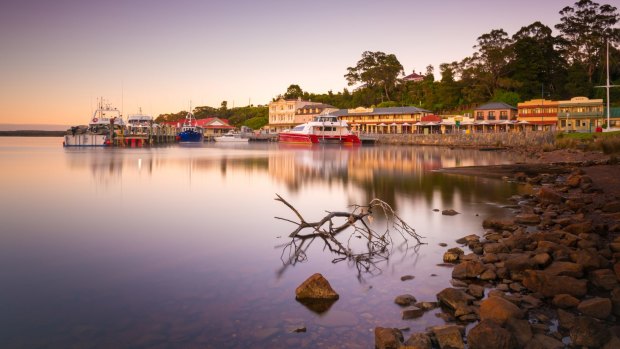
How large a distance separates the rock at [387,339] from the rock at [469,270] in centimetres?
337

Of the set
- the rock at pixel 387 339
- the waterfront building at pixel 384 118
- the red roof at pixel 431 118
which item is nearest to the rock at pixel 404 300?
the rock at pixel 387 339

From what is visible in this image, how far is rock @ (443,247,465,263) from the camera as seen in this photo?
1137cm

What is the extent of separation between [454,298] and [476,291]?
2.41 ft

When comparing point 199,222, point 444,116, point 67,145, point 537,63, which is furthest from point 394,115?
point 199,222

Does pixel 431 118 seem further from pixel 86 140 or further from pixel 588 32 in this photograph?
pixel 86 140

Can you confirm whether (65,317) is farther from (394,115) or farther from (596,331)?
(394,115)

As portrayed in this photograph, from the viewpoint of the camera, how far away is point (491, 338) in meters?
6.41

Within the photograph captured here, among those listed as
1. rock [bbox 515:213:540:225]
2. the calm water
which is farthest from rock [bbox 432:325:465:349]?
rock [bbox 515:213:540:225]

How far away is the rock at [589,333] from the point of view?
6559 millimetres

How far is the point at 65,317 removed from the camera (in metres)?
8.41

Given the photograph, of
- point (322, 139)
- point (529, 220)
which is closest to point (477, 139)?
point (322, 139)

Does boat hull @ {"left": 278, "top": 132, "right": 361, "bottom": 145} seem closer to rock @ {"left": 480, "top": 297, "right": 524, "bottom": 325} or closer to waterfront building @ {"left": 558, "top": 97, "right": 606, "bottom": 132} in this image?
waterfront building @ {"left": 558, "top": 97, "right": 606, "bottom": 132}

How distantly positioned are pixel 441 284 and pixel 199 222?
10.5 metres

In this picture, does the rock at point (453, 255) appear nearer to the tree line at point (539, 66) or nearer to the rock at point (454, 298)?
the rock at point (454, 298)
